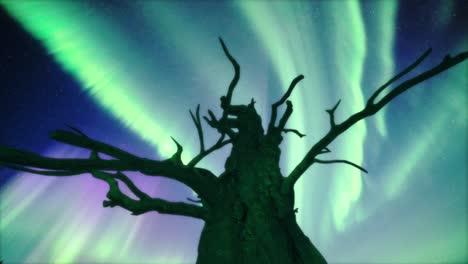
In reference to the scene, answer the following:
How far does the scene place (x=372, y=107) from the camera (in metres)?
3.04

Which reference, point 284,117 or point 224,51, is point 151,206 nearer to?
point 224,51

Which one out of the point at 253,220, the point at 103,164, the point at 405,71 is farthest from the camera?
the point at 253,220

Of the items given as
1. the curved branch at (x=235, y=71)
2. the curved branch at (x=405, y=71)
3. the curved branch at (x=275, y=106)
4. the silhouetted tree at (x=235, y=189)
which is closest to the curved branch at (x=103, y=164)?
the silhouetted tree at (x=235, y=189)

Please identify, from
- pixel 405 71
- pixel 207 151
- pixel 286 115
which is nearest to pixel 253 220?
pixel 207 151

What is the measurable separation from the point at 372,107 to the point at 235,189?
2.01m

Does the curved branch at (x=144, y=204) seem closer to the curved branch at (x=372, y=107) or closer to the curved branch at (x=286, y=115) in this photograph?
the curved branch at (x=372, y=107)

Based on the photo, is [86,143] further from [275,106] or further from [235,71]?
[275,106]

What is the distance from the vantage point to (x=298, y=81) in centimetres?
407

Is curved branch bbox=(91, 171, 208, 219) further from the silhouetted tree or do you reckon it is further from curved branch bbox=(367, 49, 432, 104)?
curved branch bbox=(367, 49, 432, 104)

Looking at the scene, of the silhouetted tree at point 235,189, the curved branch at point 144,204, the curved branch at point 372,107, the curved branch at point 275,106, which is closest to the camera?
the silhouetted tree at point 235,189

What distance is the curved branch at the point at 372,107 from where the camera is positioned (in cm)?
262

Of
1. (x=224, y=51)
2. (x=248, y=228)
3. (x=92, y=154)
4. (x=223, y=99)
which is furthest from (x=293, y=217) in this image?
(x=92, y=154)

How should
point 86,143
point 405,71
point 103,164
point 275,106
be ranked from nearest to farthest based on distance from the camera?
point 86,143, point 103,164, point 405,71, point 275,106

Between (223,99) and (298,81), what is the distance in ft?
4.10
